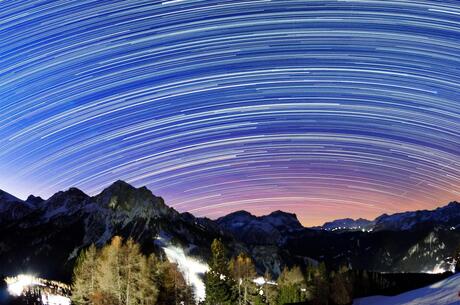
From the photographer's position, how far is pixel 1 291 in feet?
481

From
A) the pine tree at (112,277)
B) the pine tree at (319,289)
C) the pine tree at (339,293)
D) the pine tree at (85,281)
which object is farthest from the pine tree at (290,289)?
the pine tree at (112,277)

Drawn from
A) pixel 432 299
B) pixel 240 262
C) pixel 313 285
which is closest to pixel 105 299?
pixel 240 262

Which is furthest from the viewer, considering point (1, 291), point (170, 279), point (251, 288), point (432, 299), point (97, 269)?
point (1, 291)

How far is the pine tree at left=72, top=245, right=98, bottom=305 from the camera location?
233 feet

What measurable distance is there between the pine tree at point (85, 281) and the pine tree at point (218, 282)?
18841 millimetres

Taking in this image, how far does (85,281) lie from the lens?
241 ft

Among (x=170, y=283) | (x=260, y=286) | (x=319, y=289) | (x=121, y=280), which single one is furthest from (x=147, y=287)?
(x=319, y=289)

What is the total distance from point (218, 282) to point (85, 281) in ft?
70.1

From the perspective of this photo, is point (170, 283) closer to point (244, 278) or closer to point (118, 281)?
point (244, 278)

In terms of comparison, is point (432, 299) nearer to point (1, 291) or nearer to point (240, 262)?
point (240, 262)

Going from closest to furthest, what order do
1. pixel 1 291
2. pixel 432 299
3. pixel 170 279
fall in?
pixel 432 299
pixel 170 279
pixel 1 291

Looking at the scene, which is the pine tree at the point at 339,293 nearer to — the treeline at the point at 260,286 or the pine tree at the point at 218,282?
the treeline at the point at 260,286

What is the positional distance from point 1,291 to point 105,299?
9723 cm

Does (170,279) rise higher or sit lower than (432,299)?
higher
